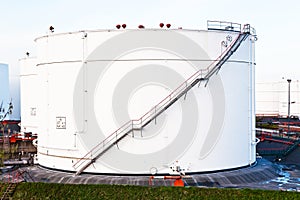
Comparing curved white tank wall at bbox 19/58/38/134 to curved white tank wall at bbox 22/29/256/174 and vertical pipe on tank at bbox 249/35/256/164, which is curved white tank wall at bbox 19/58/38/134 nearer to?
curved white tank wall at bbox 22/29/256/174

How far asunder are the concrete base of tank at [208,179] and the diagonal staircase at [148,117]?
0.90 metres

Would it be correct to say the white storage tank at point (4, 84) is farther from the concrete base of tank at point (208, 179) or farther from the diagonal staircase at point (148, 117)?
the diagonal staircase at point (148, 117)

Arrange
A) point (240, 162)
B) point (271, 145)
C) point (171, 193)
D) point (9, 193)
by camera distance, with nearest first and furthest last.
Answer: point (171, 193) → point (9, 193) → point (240, 162) → point (271, 145)

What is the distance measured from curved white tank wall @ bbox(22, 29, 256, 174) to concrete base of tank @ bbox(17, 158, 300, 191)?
578 mm

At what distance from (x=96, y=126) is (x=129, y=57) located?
13.7 feet

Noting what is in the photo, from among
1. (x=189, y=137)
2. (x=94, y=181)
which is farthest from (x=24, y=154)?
(x=189, y=137)

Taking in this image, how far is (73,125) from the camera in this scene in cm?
1923

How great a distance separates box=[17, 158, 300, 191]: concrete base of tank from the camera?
56.1 feet

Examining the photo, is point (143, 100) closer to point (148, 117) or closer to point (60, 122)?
point (148, 117)

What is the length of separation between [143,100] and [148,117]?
950 millimetres

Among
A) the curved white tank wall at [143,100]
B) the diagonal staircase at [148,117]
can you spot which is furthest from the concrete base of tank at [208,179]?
the diagonal staircase at [148,117]

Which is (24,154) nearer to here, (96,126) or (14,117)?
(96,126)

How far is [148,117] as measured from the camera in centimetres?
1827

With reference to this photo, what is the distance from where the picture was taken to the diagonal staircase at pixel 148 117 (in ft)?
59.9
